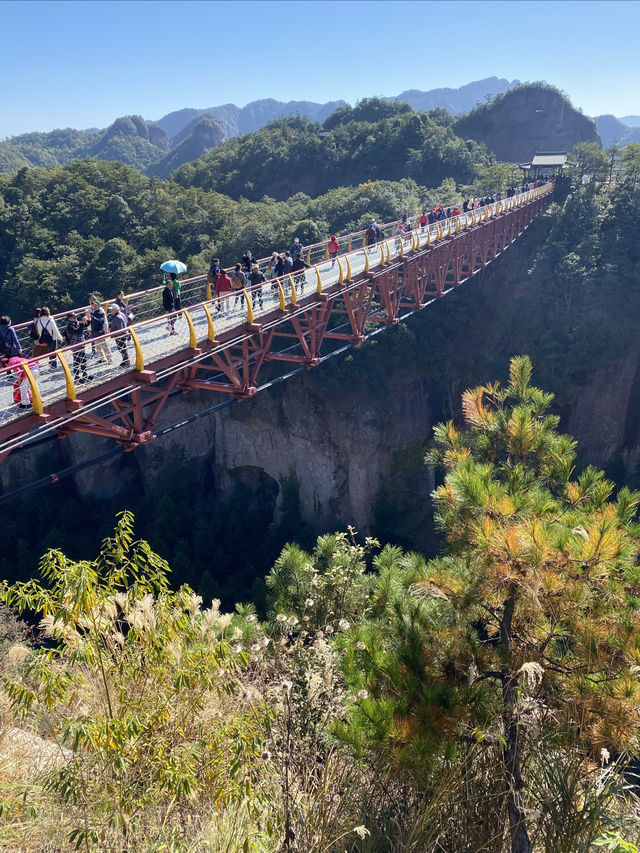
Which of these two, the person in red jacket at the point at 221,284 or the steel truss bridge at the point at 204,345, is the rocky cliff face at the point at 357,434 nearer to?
the steel truss bridge at the point at 204,345

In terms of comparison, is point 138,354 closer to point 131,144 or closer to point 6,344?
point 6,344

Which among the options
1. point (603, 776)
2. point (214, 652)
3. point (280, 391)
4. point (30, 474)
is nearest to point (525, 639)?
point (603, 776)

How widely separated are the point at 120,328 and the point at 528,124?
66554 millimetres

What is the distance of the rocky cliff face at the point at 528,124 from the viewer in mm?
63031

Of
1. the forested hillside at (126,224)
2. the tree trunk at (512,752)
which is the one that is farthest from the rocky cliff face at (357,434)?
the tree trunk at (512,752)

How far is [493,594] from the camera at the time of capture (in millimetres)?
5215

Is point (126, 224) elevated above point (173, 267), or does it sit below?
above

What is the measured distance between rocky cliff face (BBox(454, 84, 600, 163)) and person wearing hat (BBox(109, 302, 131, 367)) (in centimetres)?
6383

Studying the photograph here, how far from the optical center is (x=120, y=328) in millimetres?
10391

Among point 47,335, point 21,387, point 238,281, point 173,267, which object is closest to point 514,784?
point 21,387

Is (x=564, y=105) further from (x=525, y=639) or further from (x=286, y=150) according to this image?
(x=525, y=639)

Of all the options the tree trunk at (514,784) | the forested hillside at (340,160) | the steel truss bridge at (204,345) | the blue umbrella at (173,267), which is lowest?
the tree trunk at (514,784)

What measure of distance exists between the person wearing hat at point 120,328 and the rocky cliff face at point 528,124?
63.8m

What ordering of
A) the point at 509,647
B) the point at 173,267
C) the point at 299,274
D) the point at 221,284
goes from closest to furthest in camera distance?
the point at 509,647
the point at 173,267
the point at 221,284
the point at 299,274
